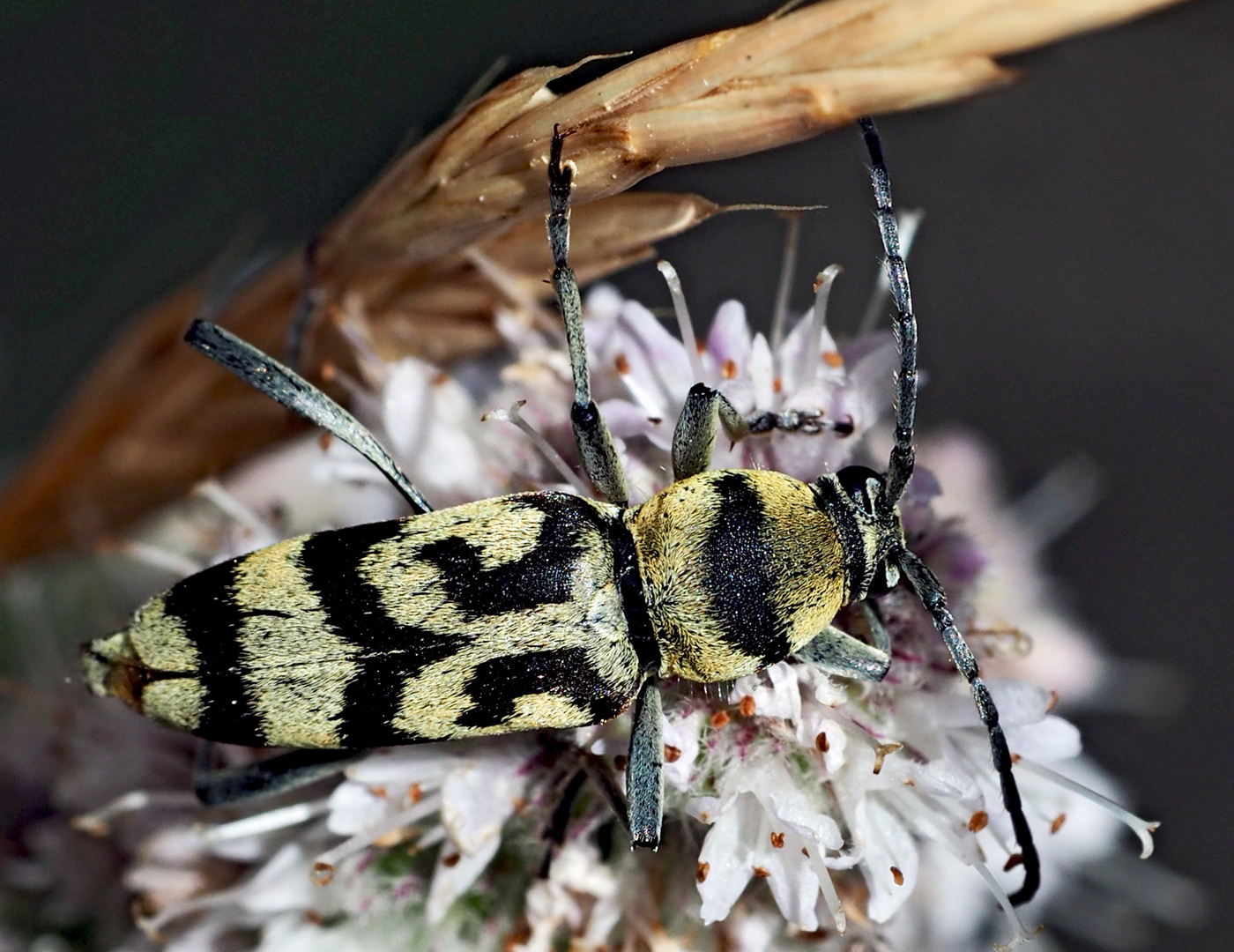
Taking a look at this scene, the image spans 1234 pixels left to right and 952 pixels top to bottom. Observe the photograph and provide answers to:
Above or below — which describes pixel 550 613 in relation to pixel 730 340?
below

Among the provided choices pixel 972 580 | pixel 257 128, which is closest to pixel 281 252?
pixel 257 128

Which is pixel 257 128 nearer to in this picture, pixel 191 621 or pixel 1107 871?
pixel 191 621

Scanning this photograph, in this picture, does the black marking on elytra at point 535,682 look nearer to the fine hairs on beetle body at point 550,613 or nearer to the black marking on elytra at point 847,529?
the fine hairs on beetle body at point 550,613

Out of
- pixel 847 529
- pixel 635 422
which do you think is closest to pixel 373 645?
pixel 635 422

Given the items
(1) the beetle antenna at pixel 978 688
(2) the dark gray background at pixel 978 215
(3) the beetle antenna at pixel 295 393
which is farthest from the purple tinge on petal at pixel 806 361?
(2) the dark gray background at pixel 978 215

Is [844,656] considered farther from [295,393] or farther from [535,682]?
[295,393]

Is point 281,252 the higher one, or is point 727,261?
point 281,252

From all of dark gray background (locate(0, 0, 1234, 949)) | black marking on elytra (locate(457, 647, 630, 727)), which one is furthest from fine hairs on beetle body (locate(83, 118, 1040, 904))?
dark gray background (locate(0, 0, 1234, 949))
